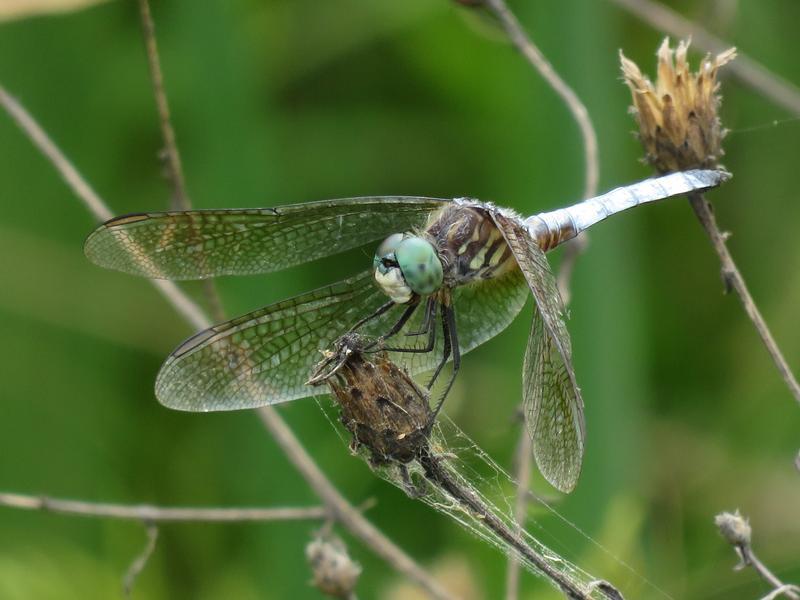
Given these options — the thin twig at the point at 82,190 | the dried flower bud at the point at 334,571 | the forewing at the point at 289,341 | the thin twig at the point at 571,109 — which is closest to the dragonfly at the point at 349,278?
the forewing at the point at 289,341

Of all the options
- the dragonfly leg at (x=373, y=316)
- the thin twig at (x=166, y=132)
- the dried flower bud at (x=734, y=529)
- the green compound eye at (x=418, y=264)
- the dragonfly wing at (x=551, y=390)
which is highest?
the thin twig at (x=166, y=132)

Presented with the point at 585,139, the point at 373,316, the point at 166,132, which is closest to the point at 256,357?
the point at 373,316

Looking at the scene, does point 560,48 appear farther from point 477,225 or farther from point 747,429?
point 747,429

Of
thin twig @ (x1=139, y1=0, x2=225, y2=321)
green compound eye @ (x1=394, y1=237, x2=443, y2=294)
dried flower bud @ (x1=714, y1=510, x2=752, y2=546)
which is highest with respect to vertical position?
thin twig @ (x1=139, y1=0, x2=225, y2=321)

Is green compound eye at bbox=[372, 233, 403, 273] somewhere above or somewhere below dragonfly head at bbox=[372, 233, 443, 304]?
above

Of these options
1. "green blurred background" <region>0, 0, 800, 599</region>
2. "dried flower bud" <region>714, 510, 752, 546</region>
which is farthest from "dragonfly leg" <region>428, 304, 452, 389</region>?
"green blurred background" <region>0, 0, 800, 599</region>

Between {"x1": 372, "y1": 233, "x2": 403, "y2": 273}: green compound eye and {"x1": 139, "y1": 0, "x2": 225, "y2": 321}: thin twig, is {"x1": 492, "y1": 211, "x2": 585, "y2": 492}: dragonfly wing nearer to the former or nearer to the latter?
{"x1": 372, "y1": 233, "x2": 403, "y2": 273}: green compound eye

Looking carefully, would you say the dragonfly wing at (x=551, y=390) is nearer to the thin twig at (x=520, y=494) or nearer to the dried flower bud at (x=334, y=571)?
the thin twig at (x=520, y=494)
